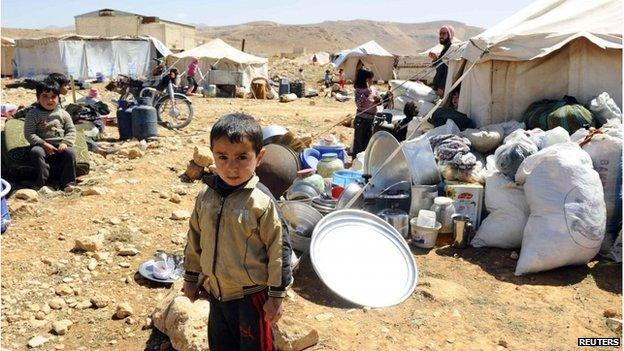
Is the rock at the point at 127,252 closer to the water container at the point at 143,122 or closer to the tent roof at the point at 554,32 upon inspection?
the tent roof at the point at 554,32

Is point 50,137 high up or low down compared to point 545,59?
down

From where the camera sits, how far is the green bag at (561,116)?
482 cm

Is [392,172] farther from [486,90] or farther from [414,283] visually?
[486,90]

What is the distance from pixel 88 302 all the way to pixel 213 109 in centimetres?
1096

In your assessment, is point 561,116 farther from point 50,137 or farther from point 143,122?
point 143,122

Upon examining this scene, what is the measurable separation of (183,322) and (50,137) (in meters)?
3.59

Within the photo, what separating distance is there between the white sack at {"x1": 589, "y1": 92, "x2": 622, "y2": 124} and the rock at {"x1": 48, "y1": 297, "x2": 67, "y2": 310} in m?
4.83

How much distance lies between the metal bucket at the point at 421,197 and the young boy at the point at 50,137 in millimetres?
3477

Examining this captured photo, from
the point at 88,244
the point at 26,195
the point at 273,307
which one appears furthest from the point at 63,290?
the point at 26,195

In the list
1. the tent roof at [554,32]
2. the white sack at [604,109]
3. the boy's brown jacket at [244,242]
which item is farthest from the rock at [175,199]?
the white sack at [604,109]

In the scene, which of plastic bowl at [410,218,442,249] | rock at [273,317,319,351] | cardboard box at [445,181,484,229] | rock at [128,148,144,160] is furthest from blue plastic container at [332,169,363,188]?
rock at [128,148,144,160]

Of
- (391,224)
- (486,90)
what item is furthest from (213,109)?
(391,224)

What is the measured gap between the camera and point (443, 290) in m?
3.38

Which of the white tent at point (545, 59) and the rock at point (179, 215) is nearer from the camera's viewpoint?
the rock at point (179, 215)
